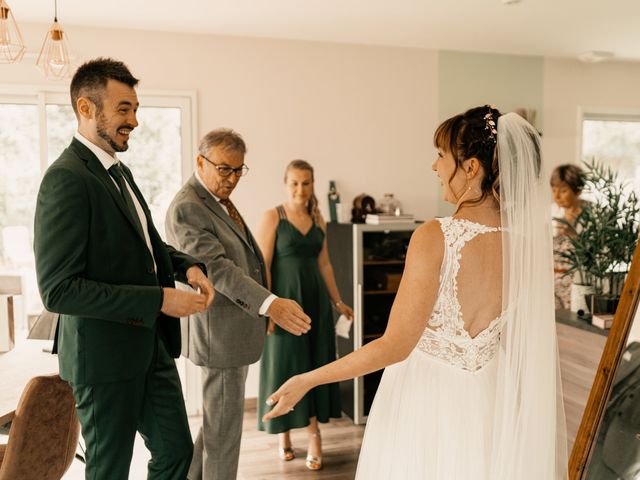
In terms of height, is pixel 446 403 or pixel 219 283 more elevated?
pixel 219 283

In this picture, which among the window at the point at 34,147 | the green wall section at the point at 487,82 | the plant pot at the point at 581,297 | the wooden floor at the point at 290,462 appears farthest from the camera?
the green wall section at the point at 487,82

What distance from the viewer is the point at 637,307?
2.29m

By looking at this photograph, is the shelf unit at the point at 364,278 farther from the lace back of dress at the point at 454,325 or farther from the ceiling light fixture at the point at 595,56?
the lace back of dress at the point at 454,325

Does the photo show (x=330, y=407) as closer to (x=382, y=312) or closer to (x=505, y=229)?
(x=382, y=312)

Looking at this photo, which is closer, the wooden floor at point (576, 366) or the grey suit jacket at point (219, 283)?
the grey suit jacket at point (219, 283)

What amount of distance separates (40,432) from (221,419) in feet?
2.82

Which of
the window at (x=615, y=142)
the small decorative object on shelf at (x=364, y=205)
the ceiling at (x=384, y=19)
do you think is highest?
the ceiling at (x=384, y=19)

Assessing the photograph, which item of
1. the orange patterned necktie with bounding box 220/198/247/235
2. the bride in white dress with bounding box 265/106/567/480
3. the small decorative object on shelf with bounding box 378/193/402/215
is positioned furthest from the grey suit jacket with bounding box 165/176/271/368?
the small decorative object on shelf with bounding box 378/193/402/215

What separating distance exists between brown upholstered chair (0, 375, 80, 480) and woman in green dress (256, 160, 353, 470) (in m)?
1.74

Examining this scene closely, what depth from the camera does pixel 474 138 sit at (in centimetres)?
169

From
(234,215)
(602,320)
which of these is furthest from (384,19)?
(602,320)

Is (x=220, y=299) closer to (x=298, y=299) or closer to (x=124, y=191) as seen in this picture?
(x=124, y=191)

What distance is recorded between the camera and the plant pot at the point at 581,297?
311 cm

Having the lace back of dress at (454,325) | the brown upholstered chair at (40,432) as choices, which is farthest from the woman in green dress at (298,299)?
the lace back of dress at (454,325)
